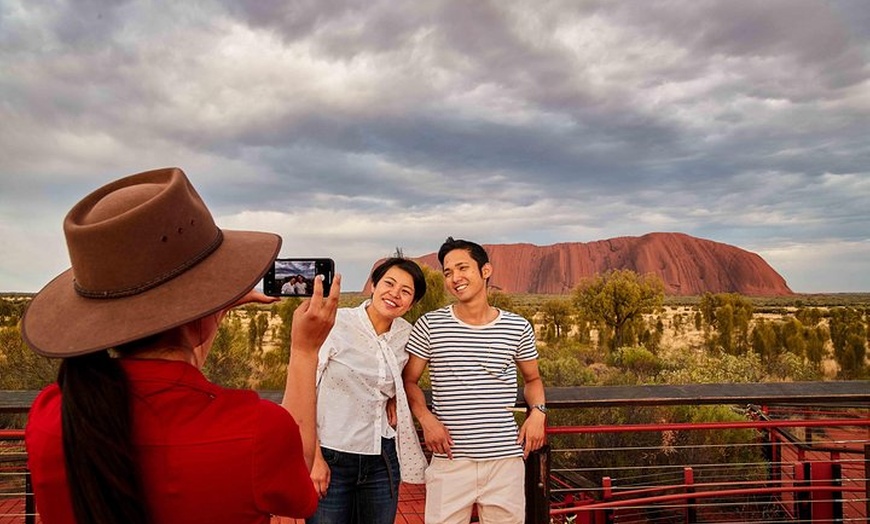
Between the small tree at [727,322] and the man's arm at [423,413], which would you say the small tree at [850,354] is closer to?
the small tree at [727,322]

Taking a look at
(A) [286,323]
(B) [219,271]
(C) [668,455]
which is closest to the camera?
(B) [219,271]

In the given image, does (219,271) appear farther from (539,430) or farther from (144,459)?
(539,430)

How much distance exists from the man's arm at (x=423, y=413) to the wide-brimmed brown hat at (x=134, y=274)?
1.27 meters

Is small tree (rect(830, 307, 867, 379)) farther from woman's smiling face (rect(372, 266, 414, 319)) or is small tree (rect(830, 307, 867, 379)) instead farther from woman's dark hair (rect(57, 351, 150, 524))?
woman's dark hair (rect(57, 351, 150, 524))

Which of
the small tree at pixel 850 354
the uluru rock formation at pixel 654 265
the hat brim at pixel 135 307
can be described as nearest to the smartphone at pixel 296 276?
the hat brim at pixel 135 307

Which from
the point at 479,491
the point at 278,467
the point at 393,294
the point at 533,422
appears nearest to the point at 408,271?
the point at 393,294

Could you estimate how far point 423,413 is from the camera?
224 cm

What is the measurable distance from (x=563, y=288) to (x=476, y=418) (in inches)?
3783

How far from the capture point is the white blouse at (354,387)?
2080 millimetres

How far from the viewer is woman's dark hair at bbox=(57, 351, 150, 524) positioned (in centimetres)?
84

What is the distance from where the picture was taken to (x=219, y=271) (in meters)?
1.01

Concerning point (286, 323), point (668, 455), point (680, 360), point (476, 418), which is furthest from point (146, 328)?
point (680, 360)

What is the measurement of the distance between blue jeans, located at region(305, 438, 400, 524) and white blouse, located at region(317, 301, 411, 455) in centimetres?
4

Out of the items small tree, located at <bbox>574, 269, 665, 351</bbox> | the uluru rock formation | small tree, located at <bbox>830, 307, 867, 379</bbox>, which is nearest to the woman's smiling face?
small tree, located at <bbox>830, 307, 867, 379</bbox>
